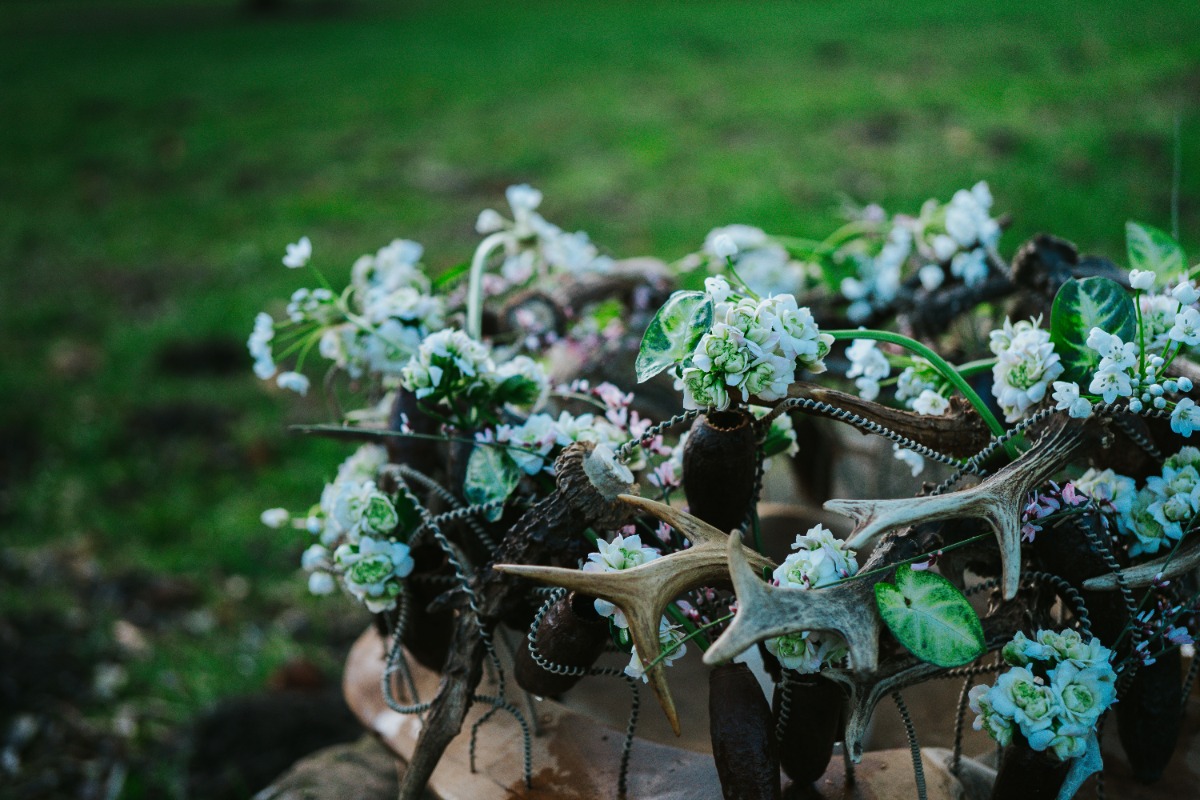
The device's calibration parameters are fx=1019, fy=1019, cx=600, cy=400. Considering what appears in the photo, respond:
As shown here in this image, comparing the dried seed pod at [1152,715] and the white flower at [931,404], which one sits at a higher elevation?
the white flower at [931,404]

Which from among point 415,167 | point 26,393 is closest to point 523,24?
point 415,167

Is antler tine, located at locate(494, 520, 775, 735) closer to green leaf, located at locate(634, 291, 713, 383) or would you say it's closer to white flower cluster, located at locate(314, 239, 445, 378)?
green leaf, located at locate(634, 291, 713, 383)

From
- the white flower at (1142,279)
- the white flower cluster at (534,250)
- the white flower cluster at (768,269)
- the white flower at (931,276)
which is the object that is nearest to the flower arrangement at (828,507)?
the white flower at (1142,279)

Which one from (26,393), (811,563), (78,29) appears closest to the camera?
(811,563)

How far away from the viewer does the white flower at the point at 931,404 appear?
3.02 ft

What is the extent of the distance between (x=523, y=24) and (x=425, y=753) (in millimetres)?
7342

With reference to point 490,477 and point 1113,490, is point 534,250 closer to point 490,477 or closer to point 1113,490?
point 490,477

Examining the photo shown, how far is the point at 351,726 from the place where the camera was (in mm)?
1809

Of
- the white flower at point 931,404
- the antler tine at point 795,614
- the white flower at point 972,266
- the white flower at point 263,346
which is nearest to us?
the antler tine at point 795,614

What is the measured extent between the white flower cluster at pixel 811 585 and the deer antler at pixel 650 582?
40 mm

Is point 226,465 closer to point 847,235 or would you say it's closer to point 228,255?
point 228,255

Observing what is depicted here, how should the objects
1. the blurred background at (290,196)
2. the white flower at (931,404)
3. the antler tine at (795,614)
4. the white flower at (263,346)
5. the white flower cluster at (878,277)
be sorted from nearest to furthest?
the antler tine at (795,614) < the white flower at (931,404) < the white flower at (263,346) < the white flower cluster at (878,277) < the blurred background at (290,196)

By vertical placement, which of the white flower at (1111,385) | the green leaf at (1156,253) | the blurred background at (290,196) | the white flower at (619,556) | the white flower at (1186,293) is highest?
the white flower at (1186,293)

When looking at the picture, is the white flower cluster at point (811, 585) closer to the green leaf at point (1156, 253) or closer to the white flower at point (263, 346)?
the green leaf at point (1156, 253)
